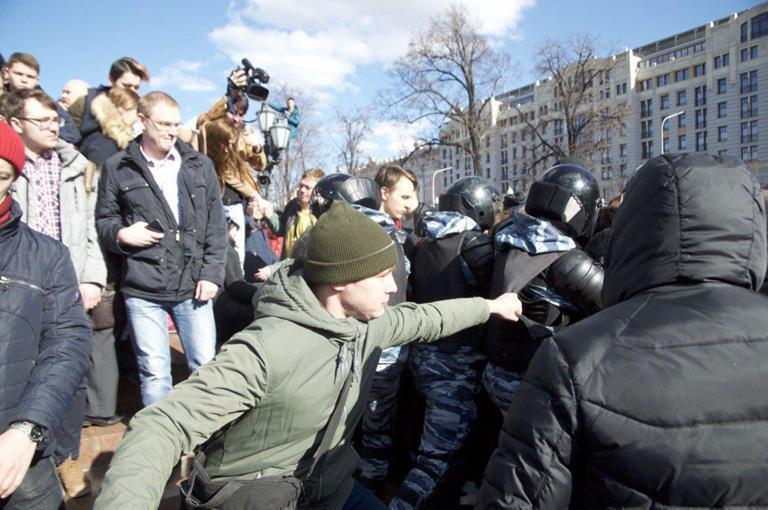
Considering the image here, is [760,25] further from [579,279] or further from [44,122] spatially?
[44,122]

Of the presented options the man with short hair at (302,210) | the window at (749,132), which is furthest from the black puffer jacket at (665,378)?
the window at (749,132)

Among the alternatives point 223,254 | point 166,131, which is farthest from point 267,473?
point 166,131

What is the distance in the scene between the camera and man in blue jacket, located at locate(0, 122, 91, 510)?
77.3 inches

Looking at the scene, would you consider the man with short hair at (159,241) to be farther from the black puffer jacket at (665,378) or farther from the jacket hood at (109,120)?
the black puffer jacket at (665,378)

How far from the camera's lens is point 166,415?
1.62 meters

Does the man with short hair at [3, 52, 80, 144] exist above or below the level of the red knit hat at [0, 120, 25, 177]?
above

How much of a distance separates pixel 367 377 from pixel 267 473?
0.53 metres

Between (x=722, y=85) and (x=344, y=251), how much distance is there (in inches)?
3659

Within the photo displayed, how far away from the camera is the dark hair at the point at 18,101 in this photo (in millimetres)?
3072

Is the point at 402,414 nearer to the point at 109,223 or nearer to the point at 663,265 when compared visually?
the point at 109,223

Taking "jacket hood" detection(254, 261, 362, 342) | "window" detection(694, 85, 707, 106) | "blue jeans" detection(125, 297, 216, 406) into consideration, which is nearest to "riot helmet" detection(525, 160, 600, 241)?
"jacket hood" detection(254, 261, 362, 342)

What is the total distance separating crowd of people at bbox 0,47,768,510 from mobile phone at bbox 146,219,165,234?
0.03 metres

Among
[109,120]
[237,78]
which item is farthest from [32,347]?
[237,78]

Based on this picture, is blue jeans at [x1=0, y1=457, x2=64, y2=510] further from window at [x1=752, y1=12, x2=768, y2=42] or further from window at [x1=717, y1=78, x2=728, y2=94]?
window at [x1=717, y1=78, x2=728, y2=94]
